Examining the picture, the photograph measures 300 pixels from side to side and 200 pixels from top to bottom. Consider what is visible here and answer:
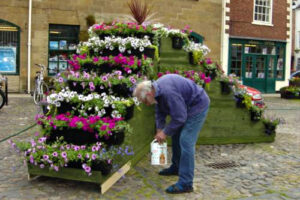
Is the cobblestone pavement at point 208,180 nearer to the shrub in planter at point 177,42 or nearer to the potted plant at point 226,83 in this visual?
the potted plant at point 226,83

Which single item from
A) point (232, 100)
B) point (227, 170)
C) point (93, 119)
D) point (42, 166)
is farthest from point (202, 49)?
point (42, 166)

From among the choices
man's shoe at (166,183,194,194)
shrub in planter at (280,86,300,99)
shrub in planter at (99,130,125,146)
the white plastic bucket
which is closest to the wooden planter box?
shrub in planter at (99,130,125,146)

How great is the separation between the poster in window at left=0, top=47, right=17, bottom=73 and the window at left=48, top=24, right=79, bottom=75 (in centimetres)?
161

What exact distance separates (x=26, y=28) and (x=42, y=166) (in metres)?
13.7

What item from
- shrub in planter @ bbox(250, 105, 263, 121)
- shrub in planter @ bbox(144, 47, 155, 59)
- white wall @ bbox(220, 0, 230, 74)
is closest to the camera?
shrub in planter @ bbox(144, 47, 155, 59)

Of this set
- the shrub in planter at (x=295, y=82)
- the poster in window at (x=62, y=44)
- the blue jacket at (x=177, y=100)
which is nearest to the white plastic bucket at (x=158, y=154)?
the blue jacket at (x=177, y=100)

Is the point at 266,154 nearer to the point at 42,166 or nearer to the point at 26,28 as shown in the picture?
the point at 42,166

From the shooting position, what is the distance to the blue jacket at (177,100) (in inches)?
150

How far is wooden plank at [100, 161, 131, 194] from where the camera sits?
4.18 meters

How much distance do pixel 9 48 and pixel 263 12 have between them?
15.1m

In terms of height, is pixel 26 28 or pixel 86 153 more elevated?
pixel 26 28

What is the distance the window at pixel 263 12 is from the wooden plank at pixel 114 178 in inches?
748

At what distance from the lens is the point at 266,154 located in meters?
6.21

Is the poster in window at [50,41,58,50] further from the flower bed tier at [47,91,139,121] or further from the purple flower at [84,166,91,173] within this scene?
the purple flower at [84,166,91,173]
